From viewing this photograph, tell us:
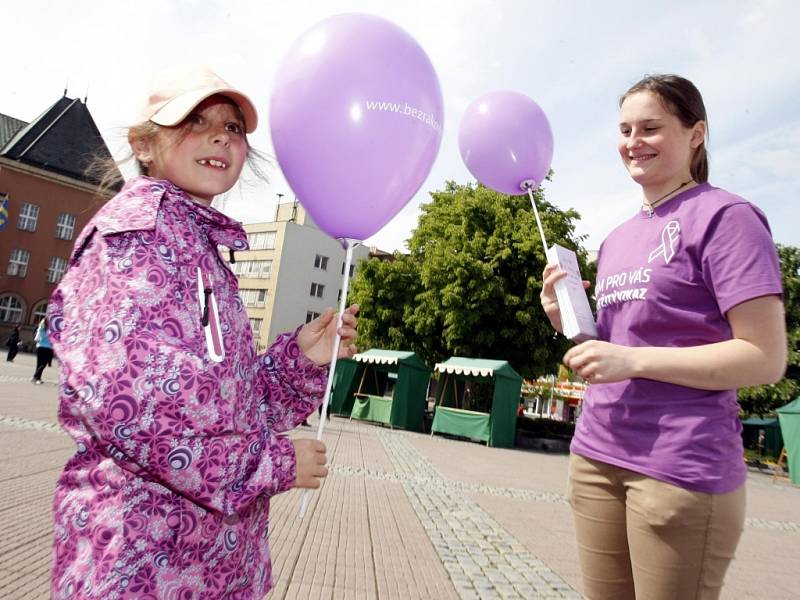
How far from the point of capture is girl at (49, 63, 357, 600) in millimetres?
1025

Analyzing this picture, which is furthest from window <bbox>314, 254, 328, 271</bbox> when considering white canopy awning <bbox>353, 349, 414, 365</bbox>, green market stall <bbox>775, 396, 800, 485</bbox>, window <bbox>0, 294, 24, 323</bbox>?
green market stall <bbox>775, 396, 800, 485</bbox>

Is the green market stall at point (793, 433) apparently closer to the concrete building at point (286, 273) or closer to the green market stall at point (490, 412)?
the green market stall at point (490, 412)

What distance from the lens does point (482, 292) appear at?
1973cm

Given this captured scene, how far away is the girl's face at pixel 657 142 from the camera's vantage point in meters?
1.69

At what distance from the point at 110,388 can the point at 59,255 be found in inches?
1808

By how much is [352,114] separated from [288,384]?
0.95 meters

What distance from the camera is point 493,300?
2012 cm

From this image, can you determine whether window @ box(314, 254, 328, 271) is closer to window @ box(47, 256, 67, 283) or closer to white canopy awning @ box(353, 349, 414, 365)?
window @ box(47, 256, 67, 283)

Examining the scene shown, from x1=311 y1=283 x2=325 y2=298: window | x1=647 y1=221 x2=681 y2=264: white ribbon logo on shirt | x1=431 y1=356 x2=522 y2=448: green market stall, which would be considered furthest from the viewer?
x1=311 y1=283 x2=325 y2=298: window

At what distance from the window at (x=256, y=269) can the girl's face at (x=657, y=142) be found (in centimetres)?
5106

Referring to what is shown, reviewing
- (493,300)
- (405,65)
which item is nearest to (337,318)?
(405,65)

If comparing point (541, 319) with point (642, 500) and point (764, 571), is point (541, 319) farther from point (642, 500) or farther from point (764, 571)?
point (642, 500)

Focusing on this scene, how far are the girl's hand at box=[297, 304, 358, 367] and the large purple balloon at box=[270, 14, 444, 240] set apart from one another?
0.44 metres

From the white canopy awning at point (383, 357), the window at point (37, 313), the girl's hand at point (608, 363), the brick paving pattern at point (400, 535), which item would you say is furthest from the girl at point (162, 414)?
the window at point (37, 313)
